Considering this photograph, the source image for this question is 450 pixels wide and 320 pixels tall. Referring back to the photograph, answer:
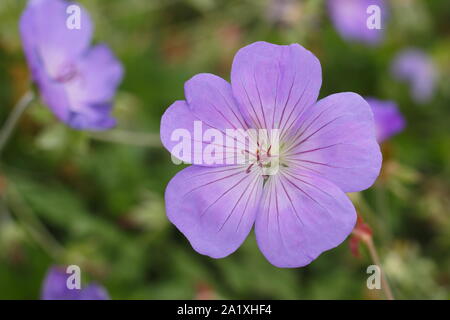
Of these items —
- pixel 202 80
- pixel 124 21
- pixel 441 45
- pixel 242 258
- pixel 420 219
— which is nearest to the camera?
pixel 202 80

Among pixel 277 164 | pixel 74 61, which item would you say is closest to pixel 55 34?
pixel 74 61

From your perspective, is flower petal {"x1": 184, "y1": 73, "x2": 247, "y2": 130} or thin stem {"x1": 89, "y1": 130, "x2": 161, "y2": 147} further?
thin stem {"x1": 89, "y1": 130, "x2": 161, "y2": 147}

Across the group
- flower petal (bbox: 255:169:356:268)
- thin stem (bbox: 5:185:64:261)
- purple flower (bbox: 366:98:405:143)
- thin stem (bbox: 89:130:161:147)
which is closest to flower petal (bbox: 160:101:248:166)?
flower petal (bbox: 255:169:356:268)

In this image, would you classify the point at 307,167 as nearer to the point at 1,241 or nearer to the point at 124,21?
the point at 1,241

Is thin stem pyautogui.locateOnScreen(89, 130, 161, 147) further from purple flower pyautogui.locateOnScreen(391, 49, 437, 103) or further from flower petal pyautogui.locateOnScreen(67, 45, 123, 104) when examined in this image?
purple flower pyautogui.locateOnScreen(391, 49, 437, 103)

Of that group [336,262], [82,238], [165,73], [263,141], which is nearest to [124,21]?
[165,73]

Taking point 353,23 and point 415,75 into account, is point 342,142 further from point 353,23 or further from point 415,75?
point 353,23
